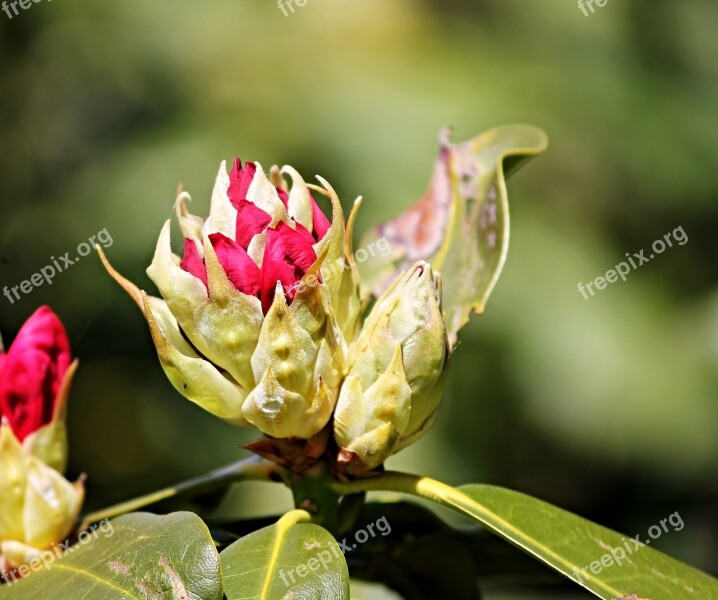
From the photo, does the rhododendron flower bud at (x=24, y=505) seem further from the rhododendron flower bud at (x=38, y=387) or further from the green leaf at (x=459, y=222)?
the green leaf at (x=459, y=222)

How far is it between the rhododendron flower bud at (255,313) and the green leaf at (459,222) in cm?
29

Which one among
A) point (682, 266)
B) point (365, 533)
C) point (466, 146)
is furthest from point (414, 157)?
point (365, 533)

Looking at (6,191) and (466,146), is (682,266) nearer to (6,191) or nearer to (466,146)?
(466,146)

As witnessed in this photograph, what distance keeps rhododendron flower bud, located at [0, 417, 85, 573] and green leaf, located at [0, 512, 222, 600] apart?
120 mm

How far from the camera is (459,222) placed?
50.3 inches

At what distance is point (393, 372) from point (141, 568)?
0.88 ft

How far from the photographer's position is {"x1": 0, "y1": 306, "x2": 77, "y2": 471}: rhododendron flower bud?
1.04m

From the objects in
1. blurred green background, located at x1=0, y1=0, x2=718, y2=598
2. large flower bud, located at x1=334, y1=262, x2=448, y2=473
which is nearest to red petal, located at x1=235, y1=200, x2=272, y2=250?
large flower bud, located at x1=334, y1=262, x2=448, y2=473

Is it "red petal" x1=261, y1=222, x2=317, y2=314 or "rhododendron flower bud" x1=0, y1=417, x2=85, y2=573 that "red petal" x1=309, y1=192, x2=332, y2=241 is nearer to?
"red petal" x1=261, y1=222, x2=317, y2=314

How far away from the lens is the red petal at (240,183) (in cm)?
92

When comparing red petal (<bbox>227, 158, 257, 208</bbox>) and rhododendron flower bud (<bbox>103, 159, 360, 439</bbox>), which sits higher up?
red petal (<bbox>227, 158, 257, 208</bbox>)

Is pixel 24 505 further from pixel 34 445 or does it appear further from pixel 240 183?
pixel 240 183

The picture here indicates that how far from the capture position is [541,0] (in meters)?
3.14

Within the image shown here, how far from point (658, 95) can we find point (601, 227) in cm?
50
